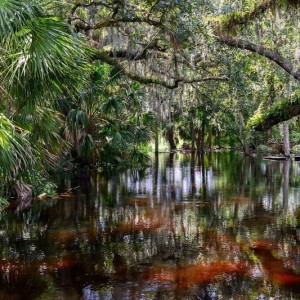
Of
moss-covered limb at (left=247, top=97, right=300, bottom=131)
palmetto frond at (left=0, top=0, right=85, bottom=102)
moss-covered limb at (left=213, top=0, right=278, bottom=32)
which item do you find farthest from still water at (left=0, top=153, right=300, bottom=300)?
moss-covered limb at (left=213, top=0, right=278, bottom=32)

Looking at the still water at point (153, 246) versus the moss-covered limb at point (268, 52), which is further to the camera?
the moss-covered limb at point (268, 52)

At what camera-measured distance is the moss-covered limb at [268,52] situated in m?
11.2

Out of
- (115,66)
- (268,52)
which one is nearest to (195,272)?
(268,52)

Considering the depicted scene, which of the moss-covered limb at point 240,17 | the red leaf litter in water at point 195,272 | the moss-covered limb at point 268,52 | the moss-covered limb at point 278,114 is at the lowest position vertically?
the red leaf litter in water at point 195,272

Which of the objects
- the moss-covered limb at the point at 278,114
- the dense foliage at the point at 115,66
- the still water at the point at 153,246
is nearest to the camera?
the dense foliage at the point at 115,66

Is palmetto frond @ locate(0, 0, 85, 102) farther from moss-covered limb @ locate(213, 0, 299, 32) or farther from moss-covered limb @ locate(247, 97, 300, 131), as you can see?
moss-covered limb @ locate(247, 97, 300, 131)

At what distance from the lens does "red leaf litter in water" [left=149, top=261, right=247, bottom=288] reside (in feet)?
22.1

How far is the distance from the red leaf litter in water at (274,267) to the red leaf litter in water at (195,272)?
431 mm

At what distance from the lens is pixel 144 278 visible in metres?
6.82

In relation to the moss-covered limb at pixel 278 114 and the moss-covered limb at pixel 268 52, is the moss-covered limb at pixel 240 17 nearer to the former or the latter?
the moss-covered limb at pixel 268 52

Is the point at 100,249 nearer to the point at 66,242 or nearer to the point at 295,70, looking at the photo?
the point at 66,242

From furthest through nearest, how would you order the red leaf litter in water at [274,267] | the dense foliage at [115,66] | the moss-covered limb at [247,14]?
A: the moss-covered limb at [247,14]
the red leaf litter in water at [274,267]
the dense foliage at [115,66]

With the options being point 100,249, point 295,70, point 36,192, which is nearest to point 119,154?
point 36,192

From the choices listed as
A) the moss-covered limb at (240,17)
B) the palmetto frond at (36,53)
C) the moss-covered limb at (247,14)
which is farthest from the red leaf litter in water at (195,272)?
the moss-covered limb at (240,17)
